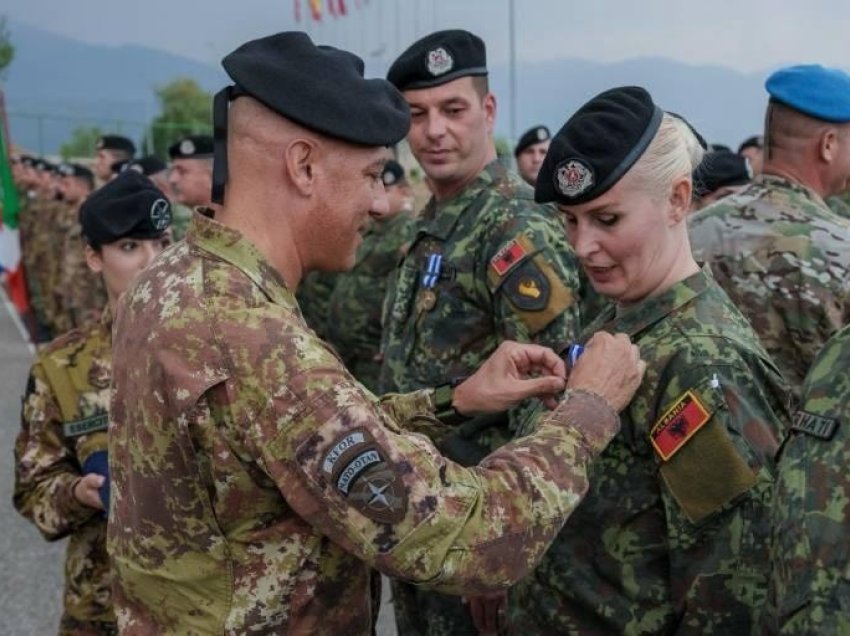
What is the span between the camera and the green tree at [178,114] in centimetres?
3170

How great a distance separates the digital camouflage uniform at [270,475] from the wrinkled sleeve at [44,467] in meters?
1.00

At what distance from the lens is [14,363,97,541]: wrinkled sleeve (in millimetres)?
2768

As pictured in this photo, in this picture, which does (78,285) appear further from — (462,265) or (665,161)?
(665,161)

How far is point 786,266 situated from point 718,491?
1.58 metres

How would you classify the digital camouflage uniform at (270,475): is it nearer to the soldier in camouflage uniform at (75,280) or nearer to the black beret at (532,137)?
the soldier in camouflage uniform at (75,280)

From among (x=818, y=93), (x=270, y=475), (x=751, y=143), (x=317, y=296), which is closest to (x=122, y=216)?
(x=270, y=475)

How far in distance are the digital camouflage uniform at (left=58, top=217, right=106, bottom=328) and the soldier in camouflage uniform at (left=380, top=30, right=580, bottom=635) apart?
5354mm

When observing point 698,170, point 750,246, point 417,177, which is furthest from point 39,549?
point 417,177

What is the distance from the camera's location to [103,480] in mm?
2648

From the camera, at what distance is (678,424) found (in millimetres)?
1899

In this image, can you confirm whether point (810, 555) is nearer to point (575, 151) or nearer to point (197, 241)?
point (575, 151)

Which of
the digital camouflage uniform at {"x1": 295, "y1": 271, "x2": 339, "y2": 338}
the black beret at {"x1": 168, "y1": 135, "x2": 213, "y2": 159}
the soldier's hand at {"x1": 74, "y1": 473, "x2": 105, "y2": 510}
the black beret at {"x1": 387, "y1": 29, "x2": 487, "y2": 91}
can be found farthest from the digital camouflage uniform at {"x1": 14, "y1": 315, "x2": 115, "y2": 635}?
the black beret at {"x1": 168, "y1": 135, "x2": 213, "y2": 159}

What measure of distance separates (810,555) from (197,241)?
3.64 feet

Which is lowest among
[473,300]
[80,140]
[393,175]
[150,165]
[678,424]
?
[80,140]
